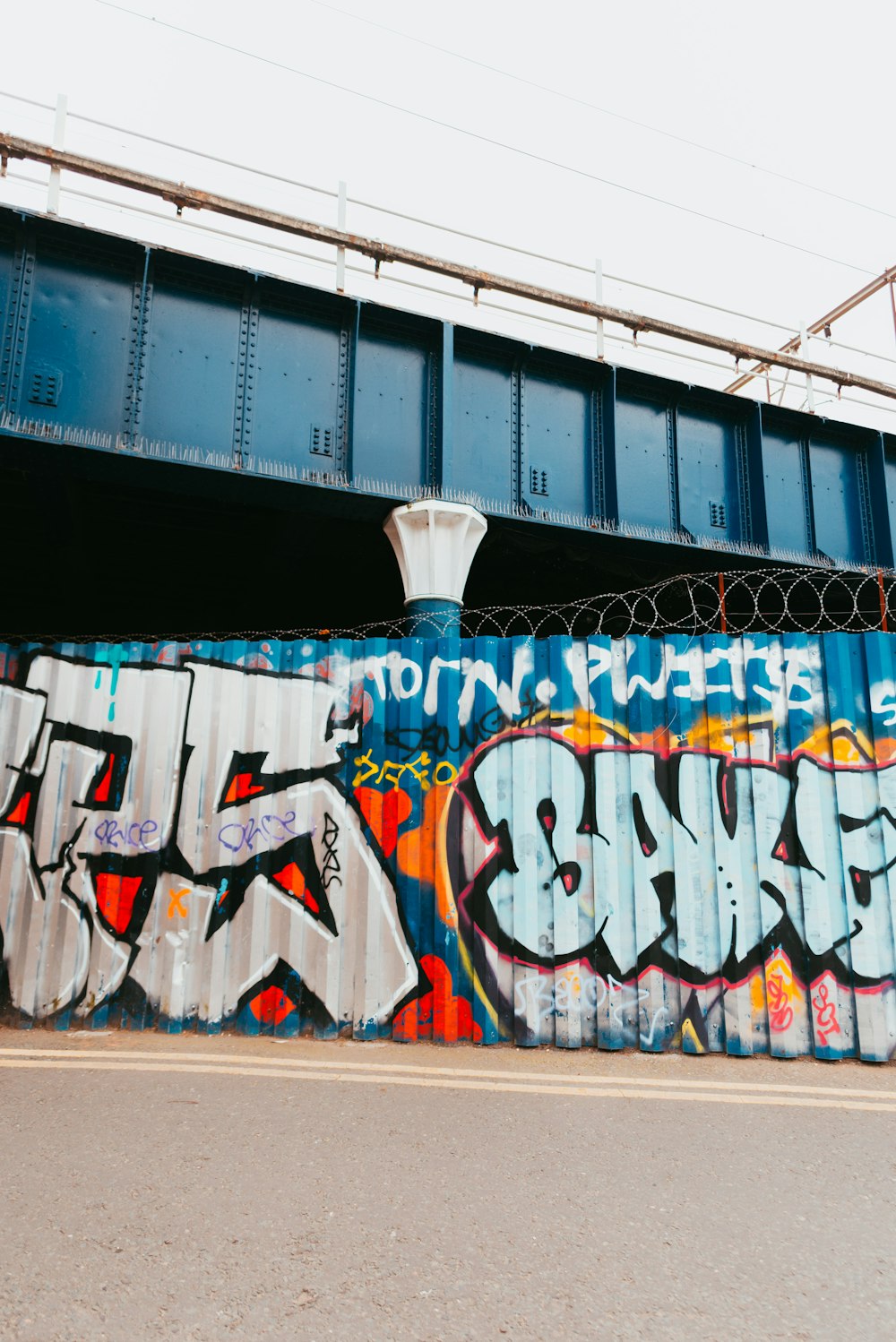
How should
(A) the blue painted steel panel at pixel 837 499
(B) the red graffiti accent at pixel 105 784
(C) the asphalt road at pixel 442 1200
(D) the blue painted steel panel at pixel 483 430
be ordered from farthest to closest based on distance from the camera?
(A) the blue painted steel panel at pixel 837 499 < (D) the blue painted steel panel at pixel 483 430 < (B) the red graffiti accent at pixel 105 784 < (C) the asphalt road at pixel 442 1200

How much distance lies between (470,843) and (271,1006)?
81.2 inches

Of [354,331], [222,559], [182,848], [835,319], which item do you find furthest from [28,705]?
[835,319]

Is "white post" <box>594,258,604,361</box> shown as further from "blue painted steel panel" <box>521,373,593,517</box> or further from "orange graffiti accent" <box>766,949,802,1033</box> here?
"orange graffiti accent" <box>766,949,802,1033</box>

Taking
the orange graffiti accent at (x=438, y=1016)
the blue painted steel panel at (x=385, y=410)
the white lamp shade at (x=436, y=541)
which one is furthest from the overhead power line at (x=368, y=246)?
the orange graffiti accent at (x=438, y=1016)

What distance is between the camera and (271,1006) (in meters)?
6.29

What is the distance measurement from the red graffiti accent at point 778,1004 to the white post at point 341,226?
32.5 ft

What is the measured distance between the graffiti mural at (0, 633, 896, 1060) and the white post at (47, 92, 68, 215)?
6598mm

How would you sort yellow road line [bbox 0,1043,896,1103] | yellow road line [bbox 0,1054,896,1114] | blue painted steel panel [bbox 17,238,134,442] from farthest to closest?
blue painted steel panel [bbox 17,238,134,442]
yellow road line [bbox 0,1043,896,1103]
yellow road line [bbox 0,1054,896,1114]

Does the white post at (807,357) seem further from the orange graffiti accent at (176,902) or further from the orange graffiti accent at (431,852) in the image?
the orange graffiti accent at (176,902)

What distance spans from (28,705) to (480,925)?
4.44 m

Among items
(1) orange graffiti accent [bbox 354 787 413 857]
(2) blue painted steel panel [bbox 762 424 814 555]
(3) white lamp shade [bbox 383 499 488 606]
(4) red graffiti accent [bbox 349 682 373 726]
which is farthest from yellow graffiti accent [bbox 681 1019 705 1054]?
(2) blue painted steel panel [bbox 762 424 814 555]

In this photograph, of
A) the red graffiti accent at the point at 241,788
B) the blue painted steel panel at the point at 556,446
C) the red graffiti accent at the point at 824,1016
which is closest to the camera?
the red graffiti accent at the point at 824,1016

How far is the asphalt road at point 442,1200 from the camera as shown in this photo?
2727 mm

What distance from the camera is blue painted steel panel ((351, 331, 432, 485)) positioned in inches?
433
